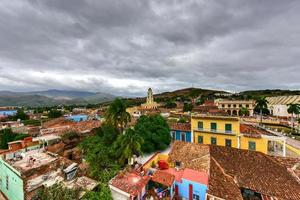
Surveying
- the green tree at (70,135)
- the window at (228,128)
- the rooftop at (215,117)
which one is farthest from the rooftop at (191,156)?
the green tree at (70,135)

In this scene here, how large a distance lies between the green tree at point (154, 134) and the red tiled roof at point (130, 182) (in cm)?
682

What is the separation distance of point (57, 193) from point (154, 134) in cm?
1397

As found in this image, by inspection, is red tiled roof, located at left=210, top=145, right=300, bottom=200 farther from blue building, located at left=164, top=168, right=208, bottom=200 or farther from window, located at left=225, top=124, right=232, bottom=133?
window, located at left=225, top=124, right=232, bottom=133

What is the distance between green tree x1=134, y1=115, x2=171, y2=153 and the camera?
23.4 meters

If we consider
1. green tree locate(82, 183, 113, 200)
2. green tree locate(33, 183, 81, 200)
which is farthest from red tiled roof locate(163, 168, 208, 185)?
green tree locate(33, 183, 81, 200)

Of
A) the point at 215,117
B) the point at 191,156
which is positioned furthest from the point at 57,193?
the point at 215,117

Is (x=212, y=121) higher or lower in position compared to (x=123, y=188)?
higher

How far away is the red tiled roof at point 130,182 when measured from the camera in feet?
46.4

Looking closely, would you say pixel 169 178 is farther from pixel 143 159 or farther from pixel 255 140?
pixel 255 140

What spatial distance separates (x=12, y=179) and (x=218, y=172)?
73.3 feet

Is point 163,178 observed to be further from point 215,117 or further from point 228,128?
point 228,128

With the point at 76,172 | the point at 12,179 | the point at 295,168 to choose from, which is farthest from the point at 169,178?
the point at 12,179

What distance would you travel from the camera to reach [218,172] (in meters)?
16.8

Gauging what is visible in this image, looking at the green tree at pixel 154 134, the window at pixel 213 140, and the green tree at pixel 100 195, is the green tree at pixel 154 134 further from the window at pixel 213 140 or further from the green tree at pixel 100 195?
the green tree at pixel 100 195
